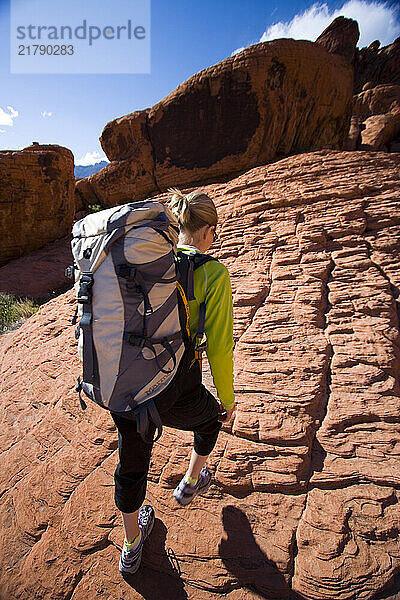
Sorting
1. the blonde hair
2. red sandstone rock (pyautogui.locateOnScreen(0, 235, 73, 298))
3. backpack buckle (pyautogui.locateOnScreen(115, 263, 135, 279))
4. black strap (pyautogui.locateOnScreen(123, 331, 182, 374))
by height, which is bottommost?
black strap (pyautogui.locateOnScreen(123, 331, 182, 374))

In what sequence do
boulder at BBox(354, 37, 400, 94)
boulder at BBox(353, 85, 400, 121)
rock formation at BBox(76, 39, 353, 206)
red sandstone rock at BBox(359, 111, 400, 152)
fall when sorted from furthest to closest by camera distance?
boulder at BBox(354, 37, 400, 94)
boulder at BBox(353, 85, 400, 121)
red sandstone rock at BBox(359, 111, 400, 152)
rock formation at BBox(76, 39, 353, 206)

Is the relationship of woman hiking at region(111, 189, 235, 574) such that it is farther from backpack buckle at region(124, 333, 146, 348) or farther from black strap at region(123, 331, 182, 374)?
backpack buckle at region(124, 333, 146, 348)

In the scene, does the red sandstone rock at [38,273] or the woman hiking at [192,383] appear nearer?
the woman hiking at [192,383]

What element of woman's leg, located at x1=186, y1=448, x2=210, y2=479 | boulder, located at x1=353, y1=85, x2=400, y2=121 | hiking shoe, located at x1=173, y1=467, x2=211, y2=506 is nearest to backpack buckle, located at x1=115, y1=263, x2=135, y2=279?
woman's leg, located at x1=186, y1=448, x2=210, y2=479

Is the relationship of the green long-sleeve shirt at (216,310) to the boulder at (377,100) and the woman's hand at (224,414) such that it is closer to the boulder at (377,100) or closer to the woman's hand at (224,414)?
the woman's hand at (224,414)

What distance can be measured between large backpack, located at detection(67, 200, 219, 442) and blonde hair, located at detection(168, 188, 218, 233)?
279mm

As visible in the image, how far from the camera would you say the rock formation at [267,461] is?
5.26ft

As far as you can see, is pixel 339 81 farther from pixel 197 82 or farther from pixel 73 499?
pixel 73 499

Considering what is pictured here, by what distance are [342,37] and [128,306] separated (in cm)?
3779

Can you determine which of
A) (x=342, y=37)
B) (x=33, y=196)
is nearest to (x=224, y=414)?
(x=33, y=196)

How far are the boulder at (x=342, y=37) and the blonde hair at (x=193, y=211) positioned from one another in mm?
35068

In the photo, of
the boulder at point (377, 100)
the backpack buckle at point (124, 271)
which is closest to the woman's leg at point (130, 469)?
the backpack buckle at point (124, 271)

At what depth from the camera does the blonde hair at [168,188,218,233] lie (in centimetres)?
149

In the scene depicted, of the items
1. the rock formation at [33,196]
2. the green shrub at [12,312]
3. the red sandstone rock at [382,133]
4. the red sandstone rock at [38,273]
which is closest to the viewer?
the green shrub at [12,312]
